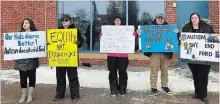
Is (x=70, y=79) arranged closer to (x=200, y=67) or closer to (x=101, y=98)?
(x=101, y=98)

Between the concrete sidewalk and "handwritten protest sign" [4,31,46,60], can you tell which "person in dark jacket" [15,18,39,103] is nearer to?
"handwritten protest sign" [4,31,46,60]

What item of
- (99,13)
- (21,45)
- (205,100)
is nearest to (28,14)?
(99,13)

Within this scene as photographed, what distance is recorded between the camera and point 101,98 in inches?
282

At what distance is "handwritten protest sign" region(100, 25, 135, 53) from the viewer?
7.17 meters

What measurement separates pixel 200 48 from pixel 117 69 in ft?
6.16

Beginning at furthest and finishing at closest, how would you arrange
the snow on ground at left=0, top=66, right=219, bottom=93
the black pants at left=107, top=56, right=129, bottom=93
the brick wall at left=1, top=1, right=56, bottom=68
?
1. the brick wall at left=1, top=1, right=56, bottom=68
2. the snow on ground at left=0, top=66, right=219, bottom=93
3. the black pants at left=107, top=56, right=129, bottom=93

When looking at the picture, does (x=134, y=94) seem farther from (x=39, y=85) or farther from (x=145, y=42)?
(x=39, y=85)

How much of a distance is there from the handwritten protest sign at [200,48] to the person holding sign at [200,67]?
0.11 metres

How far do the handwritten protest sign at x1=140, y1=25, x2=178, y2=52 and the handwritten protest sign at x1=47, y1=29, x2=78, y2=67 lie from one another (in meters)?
1.56

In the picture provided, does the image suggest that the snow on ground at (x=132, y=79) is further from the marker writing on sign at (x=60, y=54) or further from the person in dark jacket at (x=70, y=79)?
the marker writing on sign at (x=60, y=54)

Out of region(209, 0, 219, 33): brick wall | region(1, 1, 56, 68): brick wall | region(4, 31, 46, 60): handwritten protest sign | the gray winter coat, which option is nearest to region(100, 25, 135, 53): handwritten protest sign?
region(4, 31, 46, 60): handwritten protest sign

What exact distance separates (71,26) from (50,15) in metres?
4.23

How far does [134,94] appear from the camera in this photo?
747cm

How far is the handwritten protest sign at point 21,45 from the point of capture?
6891 millimetres
